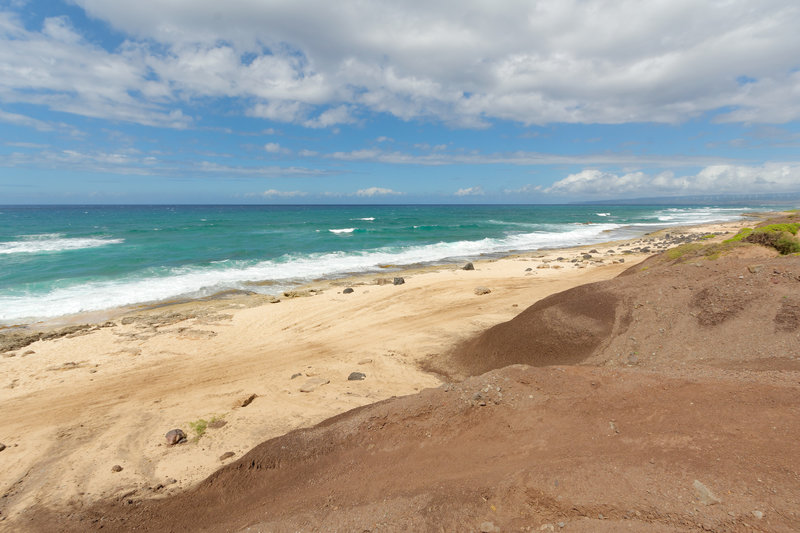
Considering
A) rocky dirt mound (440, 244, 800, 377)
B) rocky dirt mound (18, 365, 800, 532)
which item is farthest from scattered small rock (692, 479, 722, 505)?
rocky dirt mound (440, 244, 800, 377)

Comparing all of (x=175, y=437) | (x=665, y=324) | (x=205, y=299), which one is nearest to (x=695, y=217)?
(x=665, y=324)

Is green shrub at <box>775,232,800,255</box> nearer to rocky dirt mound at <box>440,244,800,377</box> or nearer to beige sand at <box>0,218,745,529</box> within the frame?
rocky dirt mound at <box>440,244,800,377</box>

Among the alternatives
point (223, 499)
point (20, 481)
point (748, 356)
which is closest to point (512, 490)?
point (223, 499)

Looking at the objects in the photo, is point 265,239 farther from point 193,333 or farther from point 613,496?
point 613,496

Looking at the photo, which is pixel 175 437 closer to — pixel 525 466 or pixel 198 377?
pixel 198 377

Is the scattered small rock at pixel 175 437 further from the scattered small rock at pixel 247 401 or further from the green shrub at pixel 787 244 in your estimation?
the green shrub at pixel 787 244

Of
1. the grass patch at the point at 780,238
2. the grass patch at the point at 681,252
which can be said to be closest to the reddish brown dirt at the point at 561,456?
the grass patch at the point at 780,238
